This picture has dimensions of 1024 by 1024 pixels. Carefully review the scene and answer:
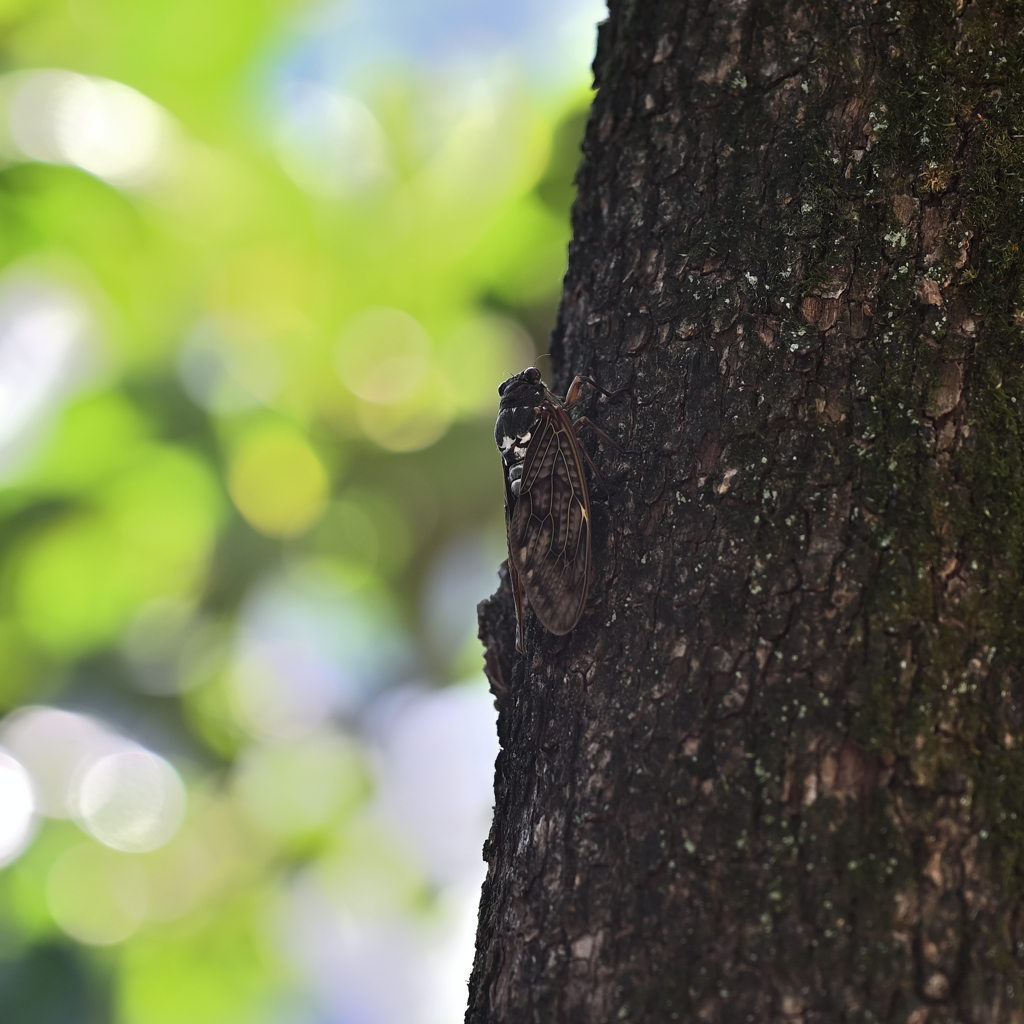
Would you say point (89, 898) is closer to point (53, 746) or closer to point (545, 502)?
point (53, 746)

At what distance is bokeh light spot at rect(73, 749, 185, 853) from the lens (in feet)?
20.5

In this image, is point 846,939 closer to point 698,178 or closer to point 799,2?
point 698,178

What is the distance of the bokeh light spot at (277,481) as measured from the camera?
6.43 meters

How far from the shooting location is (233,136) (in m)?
6.07

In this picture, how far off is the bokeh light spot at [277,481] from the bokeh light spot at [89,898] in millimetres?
2516

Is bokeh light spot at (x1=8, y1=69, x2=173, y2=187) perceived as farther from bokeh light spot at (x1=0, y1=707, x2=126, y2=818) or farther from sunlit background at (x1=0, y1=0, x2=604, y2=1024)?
bokeh light spot at (x1=0, y1=707, x2=126, y2=818)

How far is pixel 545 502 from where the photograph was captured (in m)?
1.78

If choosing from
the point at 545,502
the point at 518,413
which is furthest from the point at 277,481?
the point at 545,502

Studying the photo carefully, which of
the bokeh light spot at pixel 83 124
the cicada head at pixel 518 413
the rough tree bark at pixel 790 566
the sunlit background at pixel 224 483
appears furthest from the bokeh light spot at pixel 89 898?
the rough tree bark at pixel 790 566

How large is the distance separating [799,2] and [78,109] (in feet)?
17.1

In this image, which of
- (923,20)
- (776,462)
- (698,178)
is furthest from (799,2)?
(776,462)

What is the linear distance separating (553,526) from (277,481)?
16.8 feet

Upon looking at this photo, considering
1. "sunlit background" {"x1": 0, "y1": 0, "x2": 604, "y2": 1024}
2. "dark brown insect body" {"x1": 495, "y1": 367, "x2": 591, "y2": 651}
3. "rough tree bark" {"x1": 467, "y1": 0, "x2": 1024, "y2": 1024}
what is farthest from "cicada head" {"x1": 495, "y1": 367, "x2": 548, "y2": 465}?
"sunlit background" {"x1": 0, "y1": 0, "x2": 604, "y2": 1024}

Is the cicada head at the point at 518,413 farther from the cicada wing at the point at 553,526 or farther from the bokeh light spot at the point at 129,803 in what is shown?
the bokeh light spot at the point at 129,803
